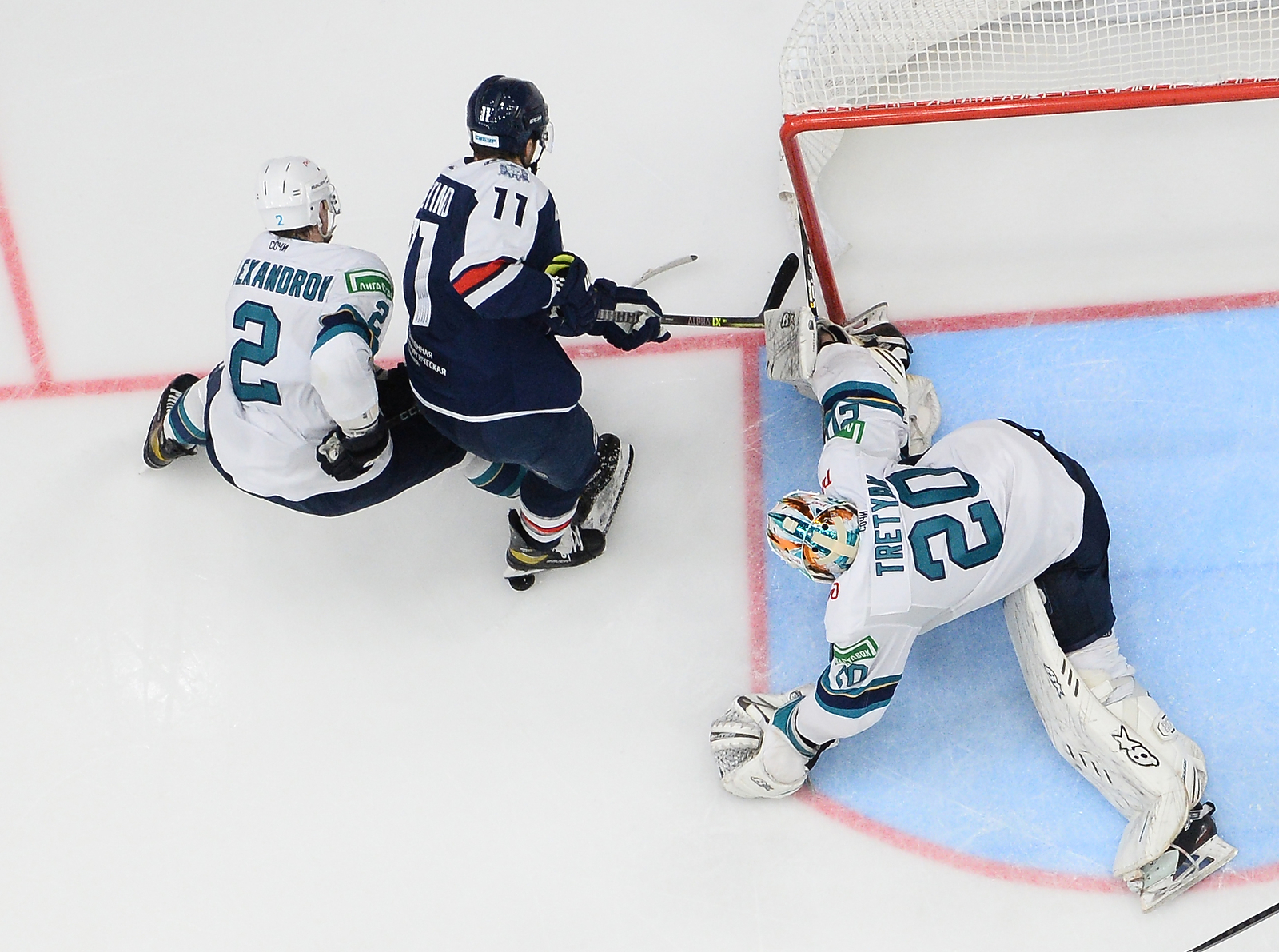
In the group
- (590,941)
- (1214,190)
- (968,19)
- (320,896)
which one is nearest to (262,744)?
(320,896)

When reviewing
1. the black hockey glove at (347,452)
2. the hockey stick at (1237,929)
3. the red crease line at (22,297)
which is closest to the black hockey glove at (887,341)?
the black hockey glove at (347,452)

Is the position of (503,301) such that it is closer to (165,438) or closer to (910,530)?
(910,530)

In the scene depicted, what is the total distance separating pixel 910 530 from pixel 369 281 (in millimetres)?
1376

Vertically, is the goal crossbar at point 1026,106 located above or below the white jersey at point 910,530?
above

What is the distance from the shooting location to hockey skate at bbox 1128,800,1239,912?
303cm

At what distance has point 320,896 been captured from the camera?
327 cm

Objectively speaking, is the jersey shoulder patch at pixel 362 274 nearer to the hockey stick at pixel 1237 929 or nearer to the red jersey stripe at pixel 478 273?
the red jersey stripe at pixel 478 273

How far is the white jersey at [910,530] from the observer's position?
8.71 feet

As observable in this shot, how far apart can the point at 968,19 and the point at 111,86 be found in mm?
2686

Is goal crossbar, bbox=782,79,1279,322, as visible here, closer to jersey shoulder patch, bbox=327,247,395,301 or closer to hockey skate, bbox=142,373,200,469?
jersey shoulder patch, bbox=327,247,395,301

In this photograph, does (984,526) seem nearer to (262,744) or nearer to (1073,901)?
(1073,901)

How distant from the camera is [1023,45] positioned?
3154 millimetres

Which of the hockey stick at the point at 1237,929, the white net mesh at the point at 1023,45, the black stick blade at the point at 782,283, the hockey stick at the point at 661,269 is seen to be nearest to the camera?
the hockey stick at the point at 1237,929

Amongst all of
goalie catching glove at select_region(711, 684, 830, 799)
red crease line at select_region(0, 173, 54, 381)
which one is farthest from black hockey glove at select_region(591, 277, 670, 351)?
red crease line at select_region(0, 173, 54, 381)
